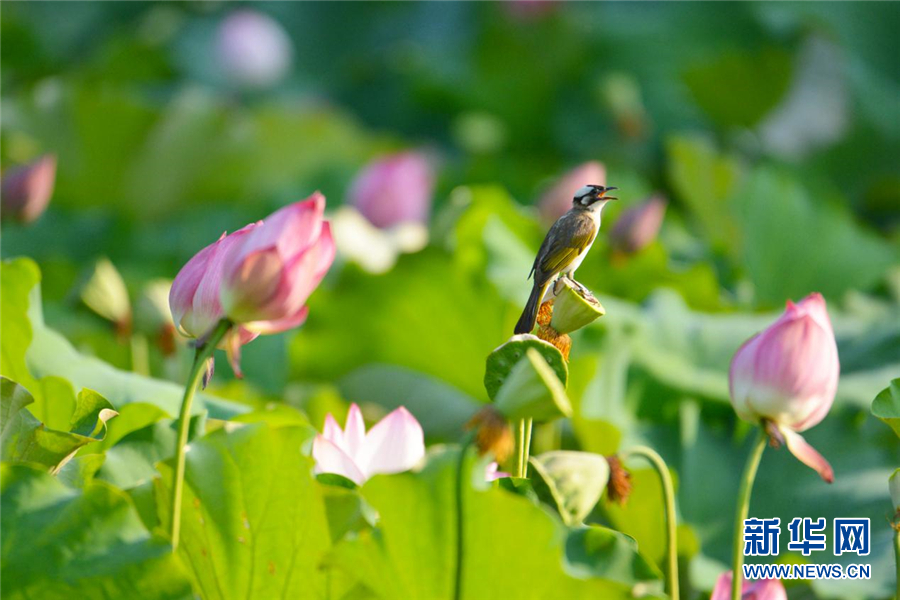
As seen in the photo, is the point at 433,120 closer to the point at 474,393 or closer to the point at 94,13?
the point at 94,13

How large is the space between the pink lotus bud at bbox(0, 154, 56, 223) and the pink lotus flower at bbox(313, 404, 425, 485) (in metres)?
0.50

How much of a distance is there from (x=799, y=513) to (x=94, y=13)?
7.72 ft

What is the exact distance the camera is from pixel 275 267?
401mm

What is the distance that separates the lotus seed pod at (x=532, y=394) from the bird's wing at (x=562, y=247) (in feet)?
0.25

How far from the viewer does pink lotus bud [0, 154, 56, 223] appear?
88cm

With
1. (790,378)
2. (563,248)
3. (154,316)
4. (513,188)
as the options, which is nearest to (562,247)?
(563,248)

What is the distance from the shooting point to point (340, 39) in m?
2.67

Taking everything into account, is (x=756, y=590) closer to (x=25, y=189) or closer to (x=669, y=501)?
(x=669, y=501)

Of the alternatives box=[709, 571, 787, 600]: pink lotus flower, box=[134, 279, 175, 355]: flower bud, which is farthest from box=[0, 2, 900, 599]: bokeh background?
box=[709, 571, 787, 600]: pink lotus flower

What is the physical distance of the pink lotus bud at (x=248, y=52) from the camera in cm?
197

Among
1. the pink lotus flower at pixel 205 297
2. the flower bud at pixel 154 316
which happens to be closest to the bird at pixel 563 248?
the pink lotus flower at pixel 205 297

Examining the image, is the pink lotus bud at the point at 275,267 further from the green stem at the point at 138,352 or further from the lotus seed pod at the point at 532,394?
the green stem at the point at 138,352

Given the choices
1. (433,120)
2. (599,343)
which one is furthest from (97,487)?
(433,120)

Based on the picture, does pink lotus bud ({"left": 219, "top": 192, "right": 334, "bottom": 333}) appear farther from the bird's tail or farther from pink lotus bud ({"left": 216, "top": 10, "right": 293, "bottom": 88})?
pink lotus bud ({"left": 216, "top": 10, "right": 293, "bottom": 88})
